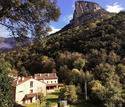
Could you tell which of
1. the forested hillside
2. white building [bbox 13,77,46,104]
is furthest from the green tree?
white building [bbox 13,77,46,104]

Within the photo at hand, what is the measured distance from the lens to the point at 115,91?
6712cm

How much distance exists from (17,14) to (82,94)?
58559mm

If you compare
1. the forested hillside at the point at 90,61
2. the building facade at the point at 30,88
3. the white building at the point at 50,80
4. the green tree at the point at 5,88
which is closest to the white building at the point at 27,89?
the building facade at the point at 30,88

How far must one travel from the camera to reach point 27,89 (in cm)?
7400

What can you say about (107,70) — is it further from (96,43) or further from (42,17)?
(42,17)

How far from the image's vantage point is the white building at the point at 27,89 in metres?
69.4

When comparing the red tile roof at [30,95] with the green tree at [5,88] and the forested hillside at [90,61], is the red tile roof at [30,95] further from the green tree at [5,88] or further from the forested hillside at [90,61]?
the green tree at [5,88]

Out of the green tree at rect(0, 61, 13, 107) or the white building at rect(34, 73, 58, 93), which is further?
the white building at rect(34, 73, 58, 93)

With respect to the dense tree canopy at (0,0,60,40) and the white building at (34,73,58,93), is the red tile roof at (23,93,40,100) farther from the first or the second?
the dense tree canopy at (0,0,60,40)

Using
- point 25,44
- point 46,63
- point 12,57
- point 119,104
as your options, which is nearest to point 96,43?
point 46,63

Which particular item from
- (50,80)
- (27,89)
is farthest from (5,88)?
(50,80)

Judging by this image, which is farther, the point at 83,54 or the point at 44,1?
the point at 83,54

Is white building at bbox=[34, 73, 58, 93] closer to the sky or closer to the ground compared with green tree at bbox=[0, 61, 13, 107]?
closer to the sky

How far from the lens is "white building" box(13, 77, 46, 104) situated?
69438mm
